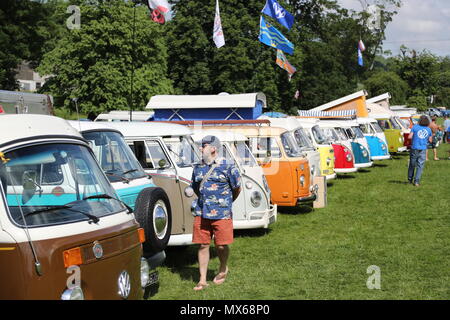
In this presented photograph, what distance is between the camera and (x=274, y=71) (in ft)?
166

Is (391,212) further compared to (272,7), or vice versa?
(272,7)

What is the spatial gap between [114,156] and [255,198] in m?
4.07

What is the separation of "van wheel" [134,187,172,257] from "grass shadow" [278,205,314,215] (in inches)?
316

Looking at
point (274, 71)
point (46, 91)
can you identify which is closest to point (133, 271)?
point (46, 91)

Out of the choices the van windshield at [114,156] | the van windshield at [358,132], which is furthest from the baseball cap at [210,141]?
the van windshield at [358,132]

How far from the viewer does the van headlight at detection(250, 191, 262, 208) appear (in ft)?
38.7

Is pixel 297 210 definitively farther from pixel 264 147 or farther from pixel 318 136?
pixel 318 136

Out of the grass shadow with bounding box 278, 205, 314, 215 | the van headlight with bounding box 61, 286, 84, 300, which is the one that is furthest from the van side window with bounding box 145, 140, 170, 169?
the grass shadow with bounding box 278, 205, 314, 215

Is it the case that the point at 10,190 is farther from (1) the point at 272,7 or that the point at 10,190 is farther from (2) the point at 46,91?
(2) the point at 46,91

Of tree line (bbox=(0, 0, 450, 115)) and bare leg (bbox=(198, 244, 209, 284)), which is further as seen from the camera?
tree line (bbox=(0, 0, 450, 115))

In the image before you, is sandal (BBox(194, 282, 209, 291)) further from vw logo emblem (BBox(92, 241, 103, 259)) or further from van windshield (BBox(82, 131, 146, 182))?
vw logo emblem (BBox(92, 241, 103, 259))

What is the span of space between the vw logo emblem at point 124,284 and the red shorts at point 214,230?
2424 mm

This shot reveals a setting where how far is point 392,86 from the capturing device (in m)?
73.7
